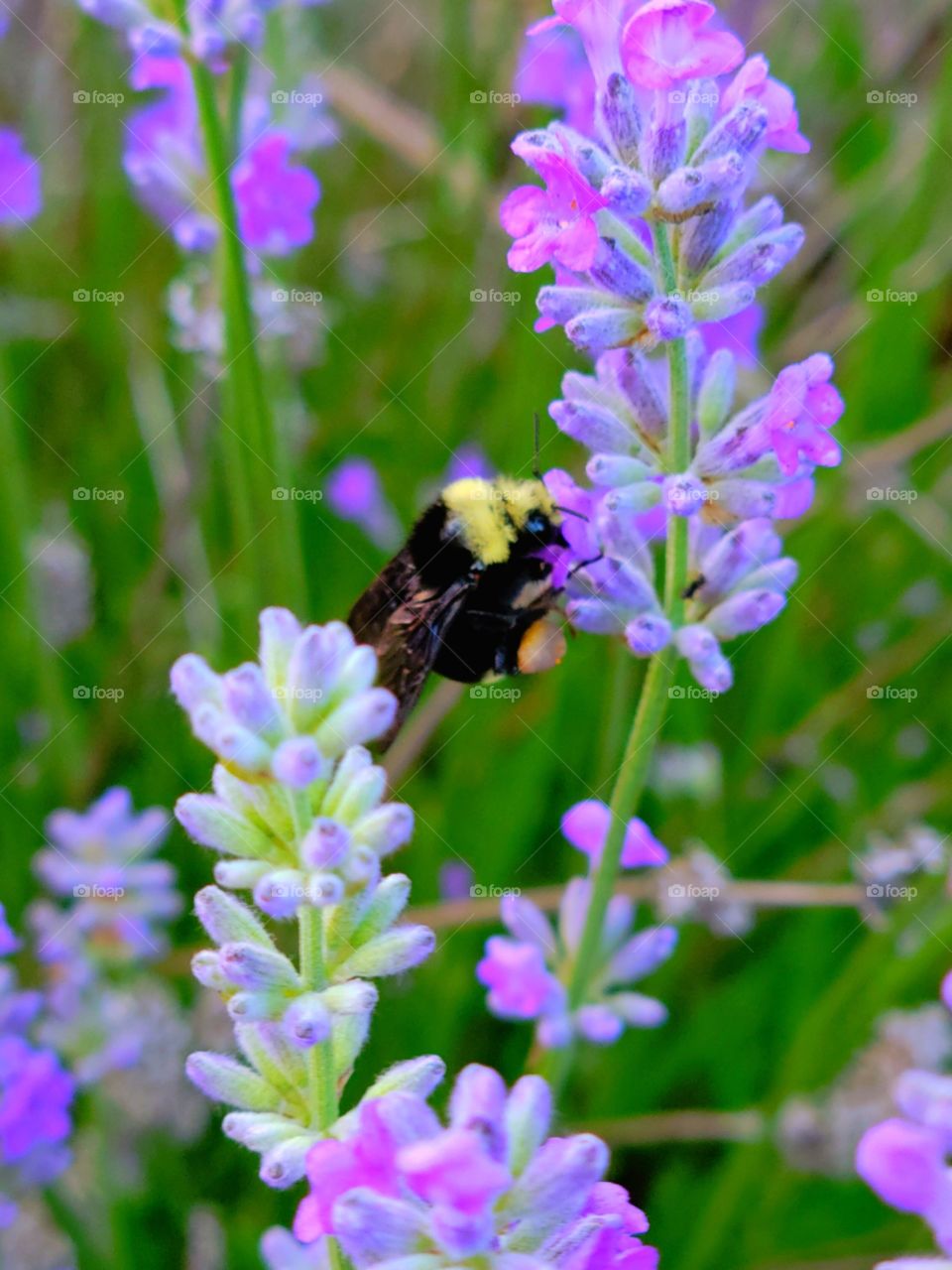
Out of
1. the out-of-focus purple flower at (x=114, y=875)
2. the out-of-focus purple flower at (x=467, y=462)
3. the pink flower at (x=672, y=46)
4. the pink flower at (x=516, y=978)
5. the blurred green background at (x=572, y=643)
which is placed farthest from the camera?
the out-of-focus purple flower at (x=467, y=462)

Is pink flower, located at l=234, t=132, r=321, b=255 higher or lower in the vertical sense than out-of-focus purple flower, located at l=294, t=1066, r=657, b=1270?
higher

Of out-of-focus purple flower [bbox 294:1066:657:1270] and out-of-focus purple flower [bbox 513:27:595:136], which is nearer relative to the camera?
out-of-focus purple flower [bbox 294:1066:657:1270]

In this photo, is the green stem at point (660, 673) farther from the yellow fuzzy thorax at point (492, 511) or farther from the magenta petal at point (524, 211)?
the yellow fuzzy thorax at point (492, 511)

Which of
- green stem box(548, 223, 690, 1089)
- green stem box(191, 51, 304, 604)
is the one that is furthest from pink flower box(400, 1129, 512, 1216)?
green stem box(191, 51, 304, 604)

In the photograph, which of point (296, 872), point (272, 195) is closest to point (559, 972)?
point (296, 872)

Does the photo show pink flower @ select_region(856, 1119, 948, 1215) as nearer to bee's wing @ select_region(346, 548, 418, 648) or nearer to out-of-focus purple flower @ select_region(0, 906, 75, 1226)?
bee's wing @ select_region(346, 548, 418, 648)

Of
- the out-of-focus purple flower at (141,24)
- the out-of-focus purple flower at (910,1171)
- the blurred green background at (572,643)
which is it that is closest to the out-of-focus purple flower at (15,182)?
the out-of-focus purple flower at (141,24)

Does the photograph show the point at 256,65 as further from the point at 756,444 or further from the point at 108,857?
the point at 756,444
